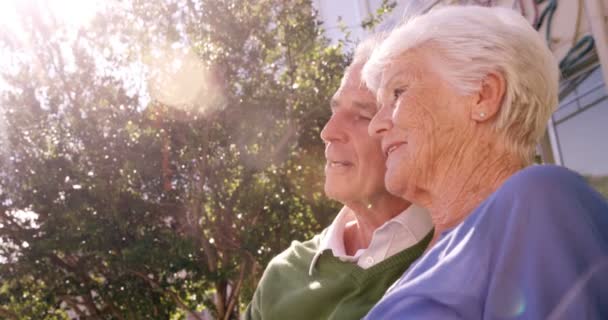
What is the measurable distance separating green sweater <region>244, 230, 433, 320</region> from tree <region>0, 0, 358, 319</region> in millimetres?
4649

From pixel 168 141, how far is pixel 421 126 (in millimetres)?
6055

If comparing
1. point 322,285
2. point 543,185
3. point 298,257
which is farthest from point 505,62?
point 298,257

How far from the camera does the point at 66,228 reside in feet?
24.6

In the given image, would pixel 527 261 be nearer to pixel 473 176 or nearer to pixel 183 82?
pixel 473 176

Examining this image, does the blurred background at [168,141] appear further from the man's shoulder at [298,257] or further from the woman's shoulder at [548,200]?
the woman's shoulder at [548,200]

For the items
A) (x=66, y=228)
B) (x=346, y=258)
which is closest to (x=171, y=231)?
(x=66, y=228)

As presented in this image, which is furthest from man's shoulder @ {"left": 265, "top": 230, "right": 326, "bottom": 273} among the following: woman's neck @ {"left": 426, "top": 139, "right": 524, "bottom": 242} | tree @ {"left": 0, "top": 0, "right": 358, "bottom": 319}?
tree @ {"left": 0, "top": 0, "right": 358, "bottom": 319}

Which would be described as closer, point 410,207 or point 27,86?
point 410,207

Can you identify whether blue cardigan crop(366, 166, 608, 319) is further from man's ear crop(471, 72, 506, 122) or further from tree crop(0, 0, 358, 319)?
tree crop(0, 0, 358, 319)

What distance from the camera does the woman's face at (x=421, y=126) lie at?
193 centimetres

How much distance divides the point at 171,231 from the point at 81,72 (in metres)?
2.07

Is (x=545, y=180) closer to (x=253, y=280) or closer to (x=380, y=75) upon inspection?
(x=380, y=75)

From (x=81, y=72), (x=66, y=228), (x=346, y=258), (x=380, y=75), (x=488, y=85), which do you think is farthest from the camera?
(x=81, y=72)

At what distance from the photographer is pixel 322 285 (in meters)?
2.61
